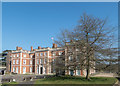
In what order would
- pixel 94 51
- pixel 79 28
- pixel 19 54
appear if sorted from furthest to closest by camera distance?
pixel 19 54 < pixel 79 28 < pixel 94 51

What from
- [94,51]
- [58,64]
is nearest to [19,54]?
[58,64]

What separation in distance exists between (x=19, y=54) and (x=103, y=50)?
3509 cm

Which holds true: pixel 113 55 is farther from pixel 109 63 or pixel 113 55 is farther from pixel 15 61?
pixel 15 61

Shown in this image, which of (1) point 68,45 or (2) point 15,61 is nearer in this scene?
(1) point 68,45

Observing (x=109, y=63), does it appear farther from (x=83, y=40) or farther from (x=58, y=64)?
(x=58, y=64)

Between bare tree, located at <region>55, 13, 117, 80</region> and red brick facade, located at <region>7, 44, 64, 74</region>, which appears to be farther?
red brick facade, located at <region>7, 44, 64, 74</region>

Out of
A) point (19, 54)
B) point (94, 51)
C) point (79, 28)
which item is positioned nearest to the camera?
point (94, 51)

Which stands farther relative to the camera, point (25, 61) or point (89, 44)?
point (25, 61)

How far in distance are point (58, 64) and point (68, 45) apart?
237 centimetres

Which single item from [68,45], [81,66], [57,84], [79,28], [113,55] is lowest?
[57,84]

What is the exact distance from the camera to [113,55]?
12.6m

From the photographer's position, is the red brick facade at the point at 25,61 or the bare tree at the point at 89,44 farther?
the red brick facade at the point at 25,61

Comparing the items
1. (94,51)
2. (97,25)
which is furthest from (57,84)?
(97,25)

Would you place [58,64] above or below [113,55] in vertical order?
below
